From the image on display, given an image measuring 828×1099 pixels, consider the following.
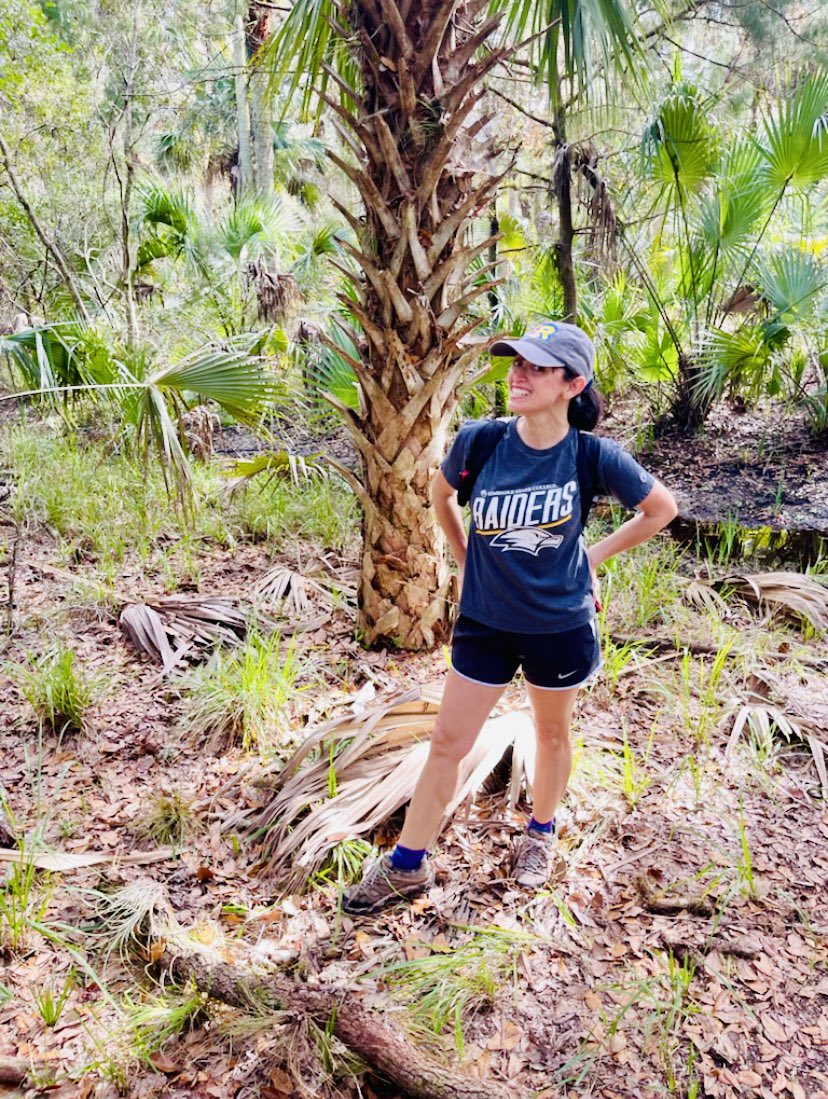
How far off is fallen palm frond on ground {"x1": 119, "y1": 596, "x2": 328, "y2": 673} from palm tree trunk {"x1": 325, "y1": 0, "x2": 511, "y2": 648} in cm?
70

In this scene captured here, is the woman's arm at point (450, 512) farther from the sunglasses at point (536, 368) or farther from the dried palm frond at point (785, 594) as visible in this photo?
the dried palm frond at point (785, 594)

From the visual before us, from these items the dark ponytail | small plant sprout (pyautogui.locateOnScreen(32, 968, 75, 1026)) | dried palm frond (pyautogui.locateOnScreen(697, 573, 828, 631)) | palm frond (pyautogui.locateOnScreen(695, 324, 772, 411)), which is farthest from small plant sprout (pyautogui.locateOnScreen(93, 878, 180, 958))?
palm frond (pyautogui.locateOnScreen(695, 324, 772, 411))

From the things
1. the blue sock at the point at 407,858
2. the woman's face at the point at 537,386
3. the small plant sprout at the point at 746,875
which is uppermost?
the woman's face at the point at 537,386

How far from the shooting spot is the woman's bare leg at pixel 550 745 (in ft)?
7.29

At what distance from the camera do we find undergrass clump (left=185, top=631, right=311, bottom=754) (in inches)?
133

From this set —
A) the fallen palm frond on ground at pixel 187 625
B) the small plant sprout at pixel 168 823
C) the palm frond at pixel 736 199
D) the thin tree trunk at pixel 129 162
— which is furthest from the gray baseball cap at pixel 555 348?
the thin tree trunk at pixel 129 162

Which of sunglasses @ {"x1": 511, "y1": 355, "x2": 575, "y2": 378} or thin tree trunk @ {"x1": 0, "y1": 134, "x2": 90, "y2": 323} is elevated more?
thin tree trunk @ {"x1": 0, "y1": 134, "x2": 90, "y2": 323}

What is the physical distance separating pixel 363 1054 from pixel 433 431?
2777 millimetres

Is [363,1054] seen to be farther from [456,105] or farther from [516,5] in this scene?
[516,5]

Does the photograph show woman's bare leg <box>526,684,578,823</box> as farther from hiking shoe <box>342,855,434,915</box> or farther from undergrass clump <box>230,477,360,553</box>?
undergrass clump <box>230,477,360,553</box>

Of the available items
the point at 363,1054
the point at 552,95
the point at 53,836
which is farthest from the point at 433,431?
the point at 363,1054

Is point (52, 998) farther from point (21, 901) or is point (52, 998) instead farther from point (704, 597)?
point (704, 597)

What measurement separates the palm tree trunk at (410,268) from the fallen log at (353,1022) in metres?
2.17

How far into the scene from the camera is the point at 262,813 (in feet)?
9.61
